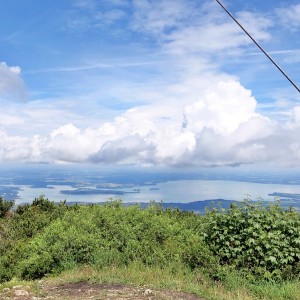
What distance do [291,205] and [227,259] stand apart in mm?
2502

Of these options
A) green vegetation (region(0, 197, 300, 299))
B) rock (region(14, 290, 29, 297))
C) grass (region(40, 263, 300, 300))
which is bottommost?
rock (region(14, 290, 29, 297))

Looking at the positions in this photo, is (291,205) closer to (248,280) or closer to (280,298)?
(248,280)

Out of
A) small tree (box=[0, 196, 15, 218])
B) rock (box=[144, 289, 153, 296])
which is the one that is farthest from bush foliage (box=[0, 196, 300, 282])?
small tree (box=[0, 196, 15, 218])

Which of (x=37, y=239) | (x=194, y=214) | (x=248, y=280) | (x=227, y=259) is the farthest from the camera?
(x=194, y=214)

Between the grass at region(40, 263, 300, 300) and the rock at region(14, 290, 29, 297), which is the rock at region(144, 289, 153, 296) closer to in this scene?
the grass at region(40, 263, 300, 300)

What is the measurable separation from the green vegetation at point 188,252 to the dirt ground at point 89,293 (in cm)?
43

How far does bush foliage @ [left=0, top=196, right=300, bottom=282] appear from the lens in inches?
454

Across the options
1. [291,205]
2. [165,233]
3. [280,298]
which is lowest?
[280,298]

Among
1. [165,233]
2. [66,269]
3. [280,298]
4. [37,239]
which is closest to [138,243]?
[165,233]

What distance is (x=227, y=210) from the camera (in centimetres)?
1243

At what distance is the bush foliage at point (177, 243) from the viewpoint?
11.5 m

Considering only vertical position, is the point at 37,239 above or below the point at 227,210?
below

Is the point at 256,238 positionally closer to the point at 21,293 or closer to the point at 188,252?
the point at 188,252

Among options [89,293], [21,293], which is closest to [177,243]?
[89,293]
